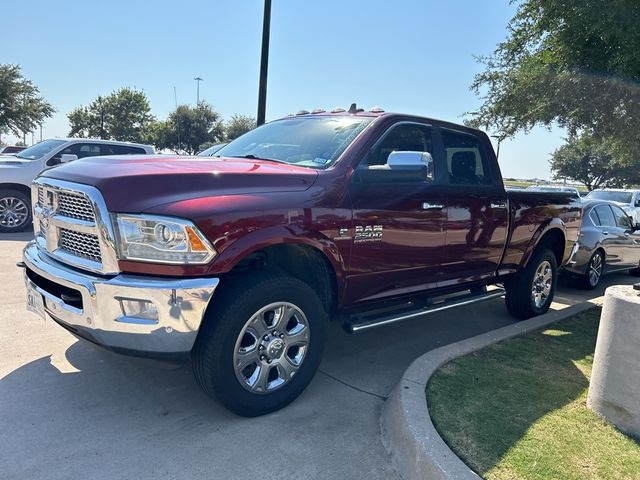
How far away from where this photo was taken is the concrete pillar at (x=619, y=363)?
10.3ft

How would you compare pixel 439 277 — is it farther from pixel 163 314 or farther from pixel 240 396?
pixel 163 314

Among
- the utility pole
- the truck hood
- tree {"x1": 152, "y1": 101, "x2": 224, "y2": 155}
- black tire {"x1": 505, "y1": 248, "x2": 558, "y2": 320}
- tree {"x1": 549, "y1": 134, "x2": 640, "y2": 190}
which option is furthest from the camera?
tree {"x1": 549, "y1": 134, "x2": 640, "y2": 190}

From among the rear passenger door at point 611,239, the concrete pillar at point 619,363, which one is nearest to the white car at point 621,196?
the rear passenger door at point 611,239

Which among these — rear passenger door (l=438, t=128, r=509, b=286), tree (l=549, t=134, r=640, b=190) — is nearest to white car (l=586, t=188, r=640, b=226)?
rear passenger door (l=438, t=128, r=509, b=286)

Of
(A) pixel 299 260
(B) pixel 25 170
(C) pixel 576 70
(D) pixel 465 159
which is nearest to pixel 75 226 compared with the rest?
(A) pixel 299 260

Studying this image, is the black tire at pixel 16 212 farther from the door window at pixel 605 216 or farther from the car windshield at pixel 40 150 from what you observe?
the door window at pixel 605 216

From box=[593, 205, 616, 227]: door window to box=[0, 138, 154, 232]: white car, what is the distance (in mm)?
8537

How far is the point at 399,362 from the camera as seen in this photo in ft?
14.9

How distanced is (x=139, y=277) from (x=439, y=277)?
2.77m

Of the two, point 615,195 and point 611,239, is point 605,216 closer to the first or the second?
point 611,239

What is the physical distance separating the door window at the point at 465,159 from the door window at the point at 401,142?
0.29m

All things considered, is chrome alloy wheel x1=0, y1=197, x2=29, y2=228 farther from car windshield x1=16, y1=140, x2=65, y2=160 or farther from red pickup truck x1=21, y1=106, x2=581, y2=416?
red pickup truck x1=21, y1=106, x2=581, y2=416

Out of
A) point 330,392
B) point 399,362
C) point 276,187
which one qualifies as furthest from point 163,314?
point 399,362

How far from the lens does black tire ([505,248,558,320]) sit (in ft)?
19.4
